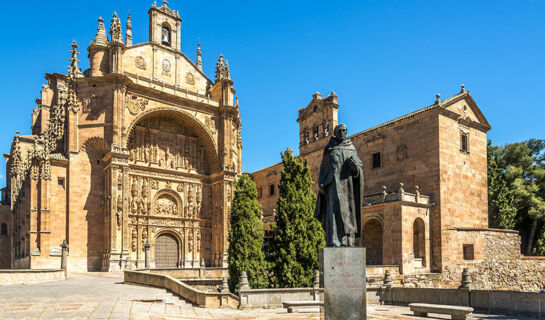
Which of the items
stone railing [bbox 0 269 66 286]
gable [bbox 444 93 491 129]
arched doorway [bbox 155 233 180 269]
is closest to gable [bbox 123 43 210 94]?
arched doorway [bbox 155 233 180 269]

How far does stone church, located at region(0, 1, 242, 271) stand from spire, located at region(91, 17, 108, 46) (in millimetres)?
96

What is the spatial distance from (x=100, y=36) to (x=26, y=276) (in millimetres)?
18957

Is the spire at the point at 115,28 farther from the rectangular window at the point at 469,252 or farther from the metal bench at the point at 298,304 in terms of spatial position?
the rectangular window at the point at 469,252

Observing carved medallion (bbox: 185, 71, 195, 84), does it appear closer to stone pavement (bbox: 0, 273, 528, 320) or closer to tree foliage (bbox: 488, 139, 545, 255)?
stone pavement (bbox: 0, 273, 528, 320)

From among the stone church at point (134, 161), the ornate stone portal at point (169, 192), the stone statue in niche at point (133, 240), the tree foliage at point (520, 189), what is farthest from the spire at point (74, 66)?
the tree foliage at point (520, 189)

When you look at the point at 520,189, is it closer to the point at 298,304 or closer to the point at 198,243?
the point at 198,243

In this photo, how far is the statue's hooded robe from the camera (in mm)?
7871

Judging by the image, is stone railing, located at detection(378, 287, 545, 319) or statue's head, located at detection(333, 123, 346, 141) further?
stone railing, located at detection(378, 287, 545, 319)

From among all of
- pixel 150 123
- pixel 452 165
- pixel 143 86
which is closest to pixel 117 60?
pixel 143 86

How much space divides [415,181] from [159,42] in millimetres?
23137

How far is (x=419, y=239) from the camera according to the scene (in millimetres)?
28828

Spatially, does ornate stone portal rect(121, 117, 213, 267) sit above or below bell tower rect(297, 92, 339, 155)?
below

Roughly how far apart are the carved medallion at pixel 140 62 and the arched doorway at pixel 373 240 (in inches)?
825

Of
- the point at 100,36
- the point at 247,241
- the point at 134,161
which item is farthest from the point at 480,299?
the point at 100,36
